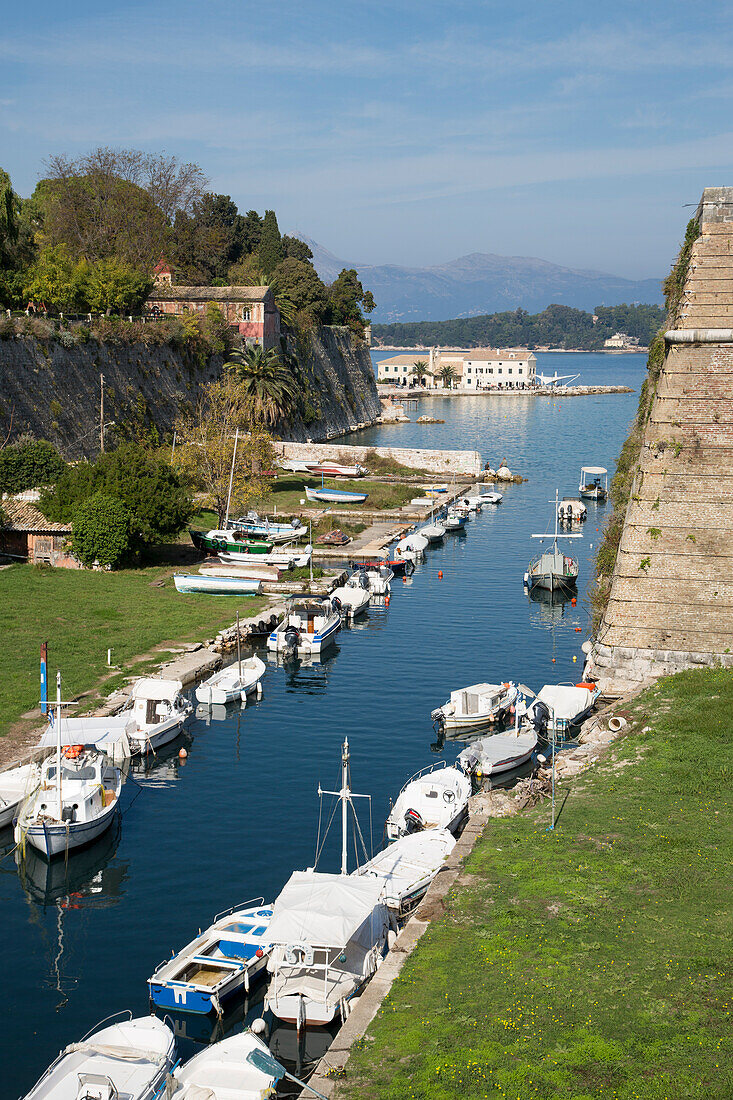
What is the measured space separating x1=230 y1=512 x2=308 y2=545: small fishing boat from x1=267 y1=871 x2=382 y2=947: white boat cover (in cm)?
3366

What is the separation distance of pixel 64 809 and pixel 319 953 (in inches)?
323

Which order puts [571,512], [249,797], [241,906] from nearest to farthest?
[241,906] → [249,797] → [571,512]

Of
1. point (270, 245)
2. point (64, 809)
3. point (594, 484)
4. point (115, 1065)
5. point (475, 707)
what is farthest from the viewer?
point (270, 245)

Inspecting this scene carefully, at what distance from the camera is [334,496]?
224ft

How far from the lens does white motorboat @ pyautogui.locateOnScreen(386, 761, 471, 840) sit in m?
23.9

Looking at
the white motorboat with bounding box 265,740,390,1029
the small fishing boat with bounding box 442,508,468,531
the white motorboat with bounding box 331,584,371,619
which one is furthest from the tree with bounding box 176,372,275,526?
the white motorboat with bounding box 265,740,390,1029

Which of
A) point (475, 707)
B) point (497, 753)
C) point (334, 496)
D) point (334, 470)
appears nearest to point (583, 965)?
point (497, 753)

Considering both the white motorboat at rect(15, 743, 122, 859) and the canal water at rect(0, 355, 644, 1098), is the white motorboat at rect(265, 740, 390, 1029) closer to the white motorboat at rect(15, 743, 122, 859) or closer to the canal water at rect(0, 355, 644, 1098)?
the canal water at rect(0, 355, 644, 1098)

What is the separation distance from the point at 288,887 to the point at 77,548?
29.4 meters

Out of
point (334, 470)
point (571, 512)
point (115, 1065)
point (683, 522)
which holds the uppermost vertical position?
point (683, 522)

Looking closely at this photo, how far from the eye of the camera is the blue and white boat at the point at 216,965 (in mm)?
17438

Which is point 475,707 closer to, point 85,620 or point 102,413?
point 85,620

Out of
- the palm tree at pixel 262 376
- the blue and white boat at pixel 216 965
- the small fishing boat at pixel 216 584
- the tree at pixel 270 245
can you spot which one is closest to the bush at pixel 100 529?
the small fishing boat at pixel 216 584

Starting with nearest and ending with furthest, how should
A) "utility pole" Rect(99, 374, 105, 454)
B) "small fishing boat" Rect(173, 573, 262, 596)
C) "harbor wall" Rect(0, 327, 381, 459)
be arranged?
"small fishing boat" Rect(173, 573, 262, 596), "harbor wall" Rect(0, 327, 381, 459), "utility pole" Rect(99, 374, 105, 454)
